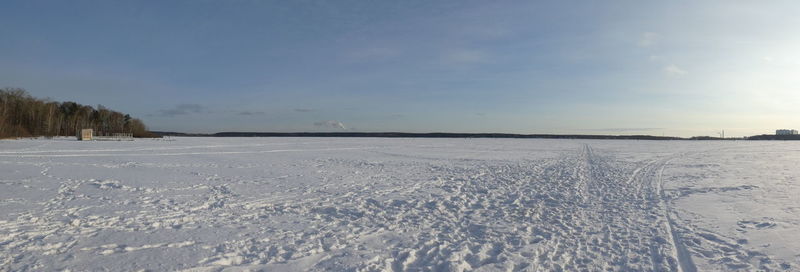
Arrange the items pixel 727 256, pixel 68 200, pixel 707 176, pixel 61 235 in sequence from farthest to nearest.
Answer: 1. pixel 707 176
2. pixel 68 200
3. pixel 61 235
4. pixel 727 256

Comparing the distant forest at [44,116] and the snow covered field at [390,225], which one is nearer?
the snow covered field at [390,225]

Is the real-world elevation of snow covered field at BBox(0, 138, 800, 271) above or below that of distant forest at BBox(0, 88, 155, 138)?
below

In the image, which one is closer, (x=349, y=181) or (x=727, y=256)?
(x=727, y=256)

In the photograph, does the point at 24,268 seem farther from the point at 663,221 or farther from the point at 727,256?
the point at 663,221

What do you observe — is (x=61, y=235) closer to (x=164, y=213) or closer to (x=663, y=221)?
(x=164, y=213)

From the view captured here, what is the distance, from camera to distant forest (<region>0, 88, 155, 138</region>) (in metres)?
76.4

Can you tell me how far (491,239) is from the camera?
5875mm

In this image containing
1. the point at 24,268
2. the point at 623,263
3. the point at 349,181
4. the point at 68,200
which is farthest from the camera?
the point at 349,181

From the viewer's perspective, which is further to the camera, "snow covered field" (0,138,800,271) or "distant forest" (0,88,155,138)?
"distant forest" (0,88,155,138)

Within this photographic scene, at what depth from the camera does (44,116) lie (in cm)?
8150

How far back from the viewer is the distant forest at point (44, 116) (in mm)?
76375

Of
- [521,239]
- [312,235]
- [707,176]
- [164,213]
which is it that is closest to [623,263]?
[521,239]

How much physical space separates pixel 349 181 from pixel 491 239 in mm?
6789

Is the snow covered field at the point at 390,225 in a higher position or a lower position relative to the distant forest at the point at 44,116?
lower
